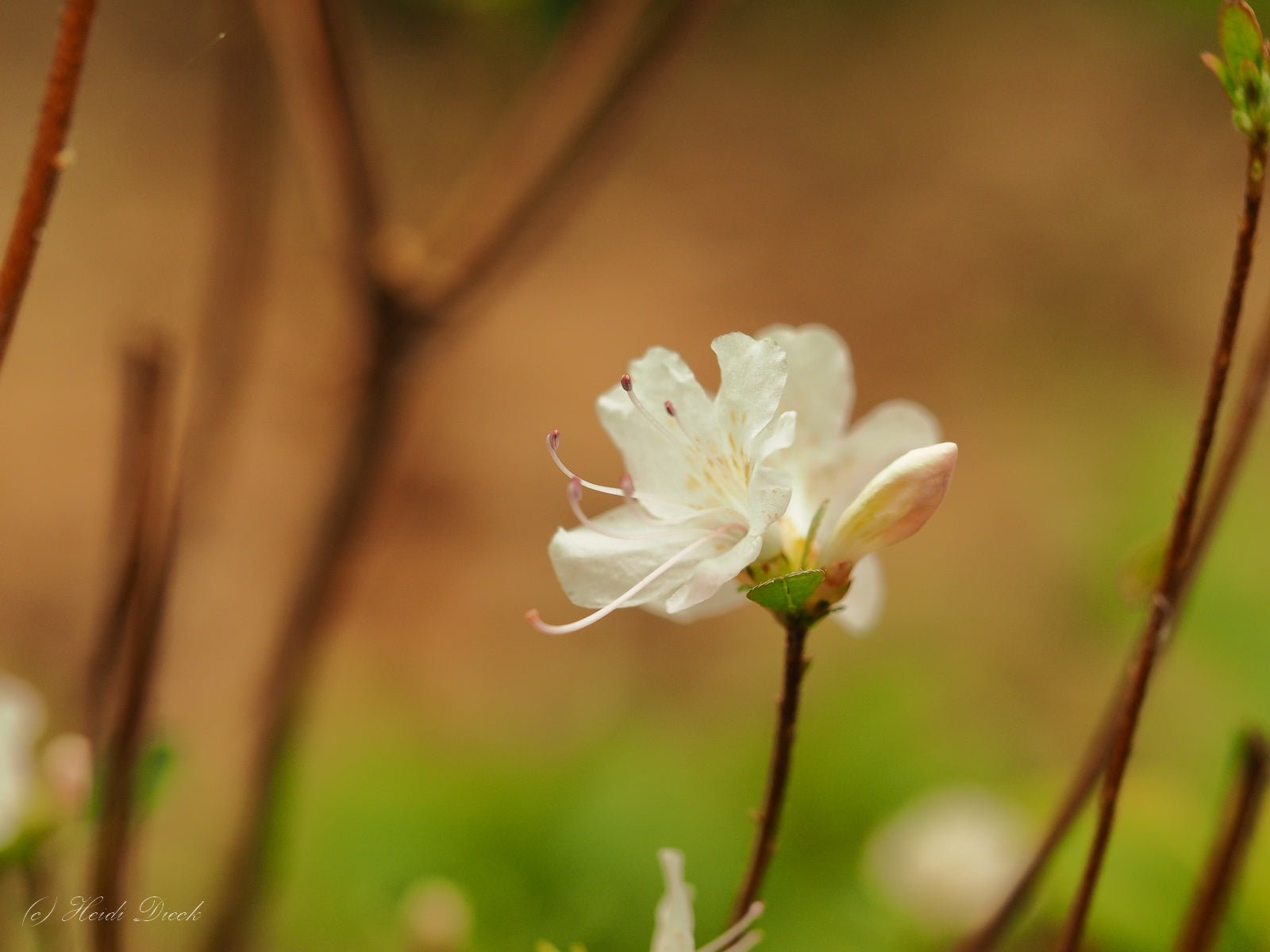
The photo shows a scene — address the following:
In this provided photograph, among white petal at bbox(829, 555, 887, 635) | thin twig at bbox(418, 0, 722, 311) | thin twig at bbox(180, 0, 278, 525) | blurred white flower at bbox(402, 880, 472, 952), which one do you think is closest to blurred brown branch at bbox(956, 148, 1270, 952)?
white petal at bbox(829, 555, 887, 635)

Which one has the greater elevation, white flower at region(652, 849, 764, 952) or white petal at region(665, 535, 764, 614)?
white petal at region(665, 535, 764, 614)

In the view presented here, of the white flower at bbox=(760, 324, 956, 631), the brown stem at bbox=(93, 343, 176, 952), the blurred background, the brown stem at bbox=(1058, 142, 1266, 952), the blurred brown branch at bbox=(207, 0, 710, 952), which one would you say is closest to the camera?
the brown stem at bbox=(1058, 142, 1266, 952)

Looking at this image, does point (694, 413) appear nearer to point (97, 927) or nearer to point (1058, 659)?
point (97, 927)

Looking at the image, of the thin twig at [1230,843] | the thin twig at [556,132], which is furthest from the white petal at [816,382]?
the thin twig at [556,132]

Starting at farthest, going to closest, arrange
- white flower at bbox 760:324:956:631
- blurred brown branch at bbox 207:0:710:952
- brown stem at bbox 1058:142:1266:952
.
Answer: blurred brown branch at bbox 207:0:710:952 → white flower at bbox 760:324:956:631 → brown stem at bbox 1058:142:1266:952

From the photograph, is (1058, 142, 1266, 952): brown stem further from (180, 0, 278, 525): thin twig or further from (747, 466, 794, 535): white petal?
(180, 0, 278, 525): thin twig

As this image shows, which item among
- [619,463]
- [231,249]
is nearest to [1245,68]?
[231,249]

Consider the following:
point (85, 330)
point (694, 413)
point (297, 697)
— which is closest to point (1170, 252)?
point (85, 330)

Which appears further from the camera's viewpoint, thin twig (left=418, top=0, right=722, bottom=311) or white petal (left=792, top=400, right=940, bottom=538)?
thin twig (left=418, top=0, right=722, bottom=311)
